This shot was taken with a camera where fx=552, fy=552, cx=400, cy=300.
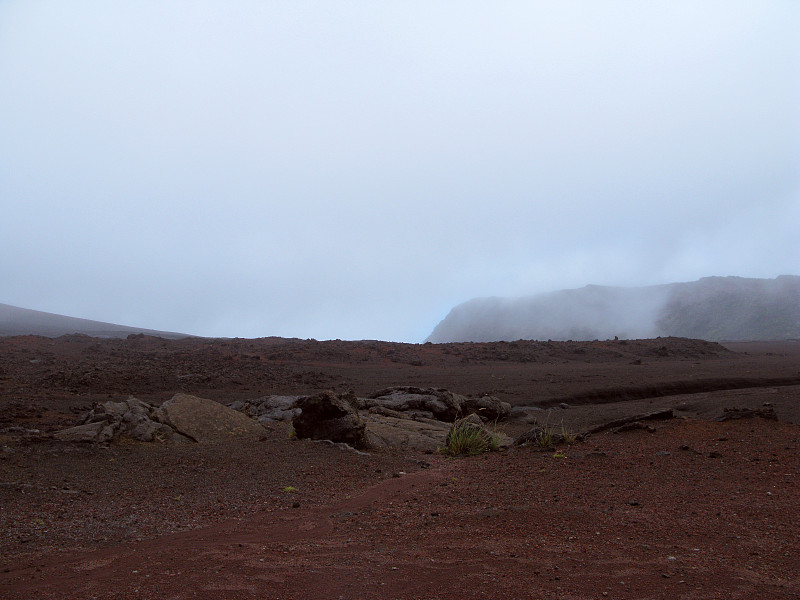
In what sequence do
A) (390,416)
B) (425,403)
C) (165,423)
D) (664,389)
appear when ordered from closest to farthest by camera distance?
(165,423) < (390,416) < (425,403) < (664,389)

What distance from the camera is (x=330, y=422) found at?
10.8 meters

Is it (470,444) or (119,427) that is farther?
(119,427)

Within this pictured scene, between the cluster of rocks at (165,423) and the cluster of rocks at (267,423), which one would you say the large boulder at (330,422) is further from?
the cluster of rocks at (165,423)

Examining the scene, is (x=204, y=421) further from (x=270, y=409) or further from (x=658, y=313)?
(x=658, y=313)

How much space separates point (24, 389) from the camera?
18.0 metres

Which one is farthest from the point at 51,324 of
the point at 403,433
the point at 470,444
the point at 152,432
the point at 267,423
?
the point at 470,444

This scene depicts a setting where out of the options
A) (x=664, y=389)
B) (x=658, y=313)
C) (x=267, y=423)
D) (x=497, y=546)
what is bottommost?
(x=267, y=423)

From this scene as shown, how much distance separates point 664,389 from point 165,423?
1754 centimetres

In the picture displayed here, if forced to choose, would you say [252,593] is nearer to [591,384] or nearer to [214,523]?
[214,523]

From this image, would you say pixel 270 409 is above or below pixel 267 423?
above

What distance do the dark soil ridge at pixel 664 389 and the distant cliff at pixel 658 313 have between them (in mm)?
48732

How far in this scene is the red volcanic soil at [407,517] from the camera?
157 inches

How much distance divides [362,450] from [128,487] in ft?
13.8

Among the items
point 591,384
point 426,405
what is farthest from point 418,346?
point 426,405
